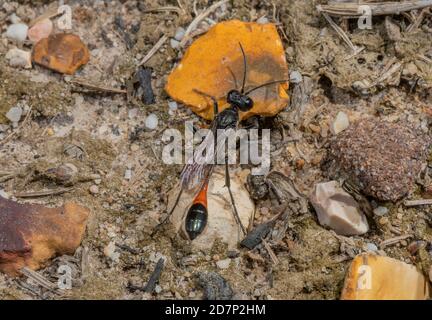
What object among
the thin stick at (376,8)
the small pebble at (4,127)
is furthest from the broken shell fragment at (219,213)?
the thin stick at (376,8)

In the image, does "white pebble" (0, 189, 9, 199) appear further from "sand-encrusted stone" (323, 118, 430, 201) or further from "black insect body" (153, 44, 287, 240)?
"sand-encrusted stone" (323, 118, 430, 201)

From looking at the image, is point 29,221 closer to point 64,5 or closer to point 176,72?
point 176,72

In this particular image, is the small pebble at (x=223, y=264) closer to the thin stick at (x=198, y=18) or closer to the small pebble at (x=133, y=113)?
the small pebble at (x=133, y=113)

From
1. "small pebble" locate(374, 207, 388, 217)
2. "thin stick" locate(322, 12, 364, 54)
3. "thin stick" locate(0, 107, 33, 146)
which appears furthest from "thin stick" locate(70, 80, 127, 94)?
"small pebble" locate(374, 207, 388, 217)

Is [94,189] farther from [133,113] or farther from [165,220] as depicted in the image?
[133,113]

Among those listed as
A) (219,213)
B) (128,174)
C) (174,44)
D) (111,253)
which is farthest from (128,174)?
(174,44)

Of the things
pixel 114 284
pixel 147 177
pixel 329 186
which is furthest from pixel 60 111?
pixel 329 186
